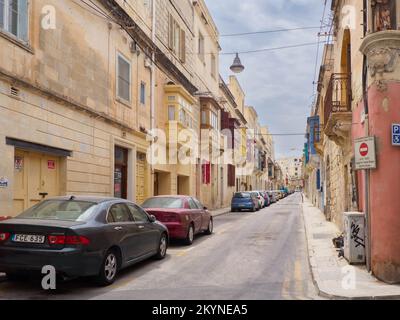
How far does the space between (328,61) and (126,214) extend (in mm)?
16380

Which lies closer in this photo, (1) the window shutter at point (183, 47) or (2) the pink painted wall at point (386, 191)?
(2) the pink painted wall at point (386, 191)

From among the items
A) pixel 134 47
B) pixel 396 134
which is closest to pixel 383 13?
pixel 396 134

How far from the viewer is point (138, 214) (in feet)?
30.9

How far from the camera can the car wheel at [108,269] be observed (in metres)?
7.29

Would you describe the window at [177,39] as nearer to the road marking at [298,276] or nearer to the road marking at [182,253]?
the road marking at [182,253]

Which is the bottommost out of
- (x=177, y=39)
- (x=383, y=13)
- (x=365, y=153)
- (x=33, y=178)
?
(x=33, y=178)

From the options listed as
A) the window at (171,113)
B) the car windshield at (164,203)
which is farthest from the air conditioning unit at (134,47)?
the car windshield at (164,203)

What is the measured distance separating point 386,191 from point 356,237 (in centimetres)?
190

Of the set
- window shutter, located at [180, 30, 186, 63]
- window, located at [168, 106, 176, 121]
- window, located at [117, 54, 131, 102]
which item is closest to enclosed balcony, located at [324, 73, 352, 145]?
window, located at [117, 54, 131, 102]

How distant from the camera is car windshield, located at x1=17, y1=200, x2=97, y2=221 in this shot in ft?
24.3

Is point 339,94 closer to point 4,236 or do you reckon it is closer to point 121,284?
point 121,284

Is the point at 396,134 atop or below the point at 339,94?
below

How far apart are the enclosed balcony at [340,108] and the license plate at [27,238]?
30.1 feet
